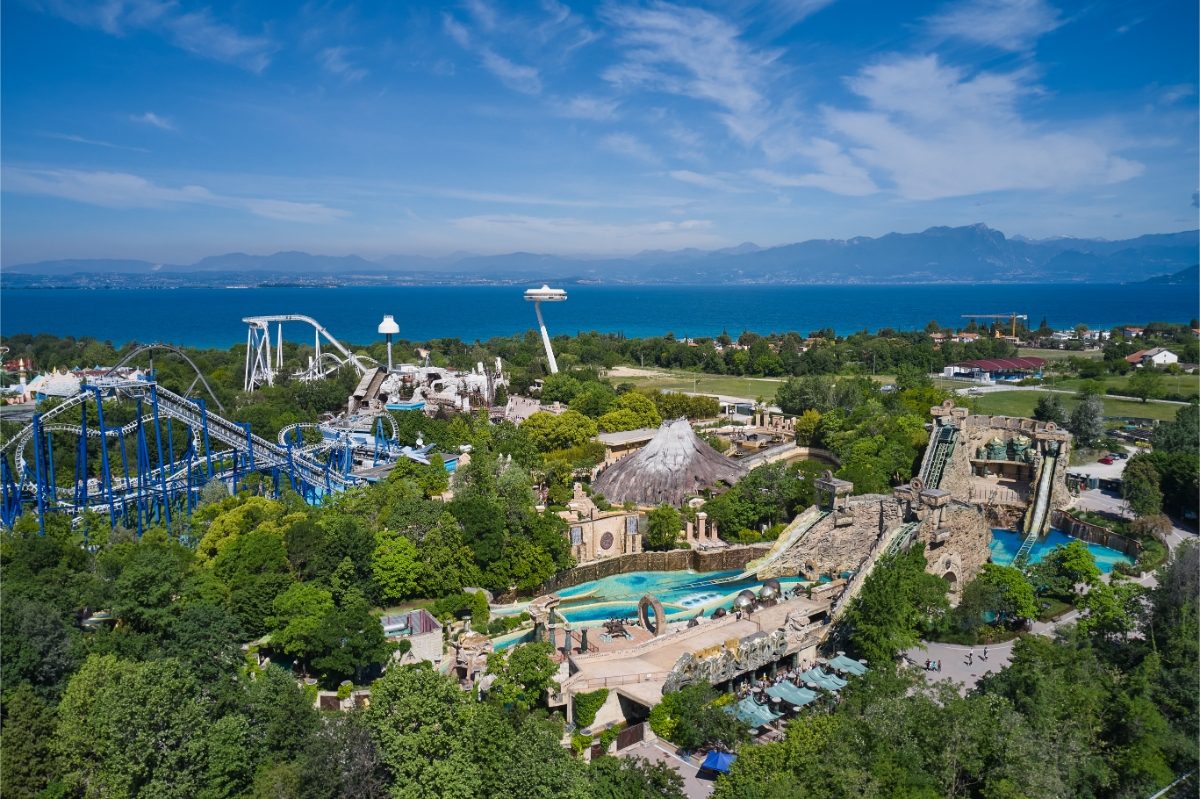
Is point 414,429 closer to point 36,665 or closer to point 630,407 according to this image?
point 630,407

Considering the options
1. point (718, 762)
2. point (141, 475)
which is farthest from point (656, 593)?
point (141, 475)

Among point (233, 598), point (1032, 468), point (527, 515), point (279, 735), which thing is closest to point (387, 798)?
point (279, 735)

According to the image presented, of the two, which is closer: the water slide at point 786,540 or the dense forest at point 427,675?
the dense forest at point 427,675

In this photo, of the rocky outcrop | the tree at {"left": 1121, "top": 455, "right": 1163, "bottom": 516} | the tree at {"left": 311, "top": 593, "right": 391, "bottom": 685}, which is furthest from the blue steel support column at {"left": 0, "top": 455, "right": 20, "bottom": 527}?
the tree at {"left": 1121, "top": 455, "right": 1163, "bottom": 516}

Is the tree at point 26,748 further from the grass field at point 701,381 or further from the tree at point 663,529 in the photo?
the grass field at point 701,381

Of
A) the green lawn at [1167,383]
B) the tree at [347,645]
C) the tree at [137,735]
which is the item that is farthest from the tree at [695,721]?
the green lawn at [1167,383]

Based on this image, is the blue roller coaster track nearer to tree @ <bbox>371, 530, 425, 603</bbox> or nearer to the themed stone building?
tree @ <bbox>371, 530, 425, 603</bbox>

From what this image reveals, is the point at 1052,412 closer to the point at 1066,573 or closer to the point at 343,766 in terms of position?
the point at 1066,573
